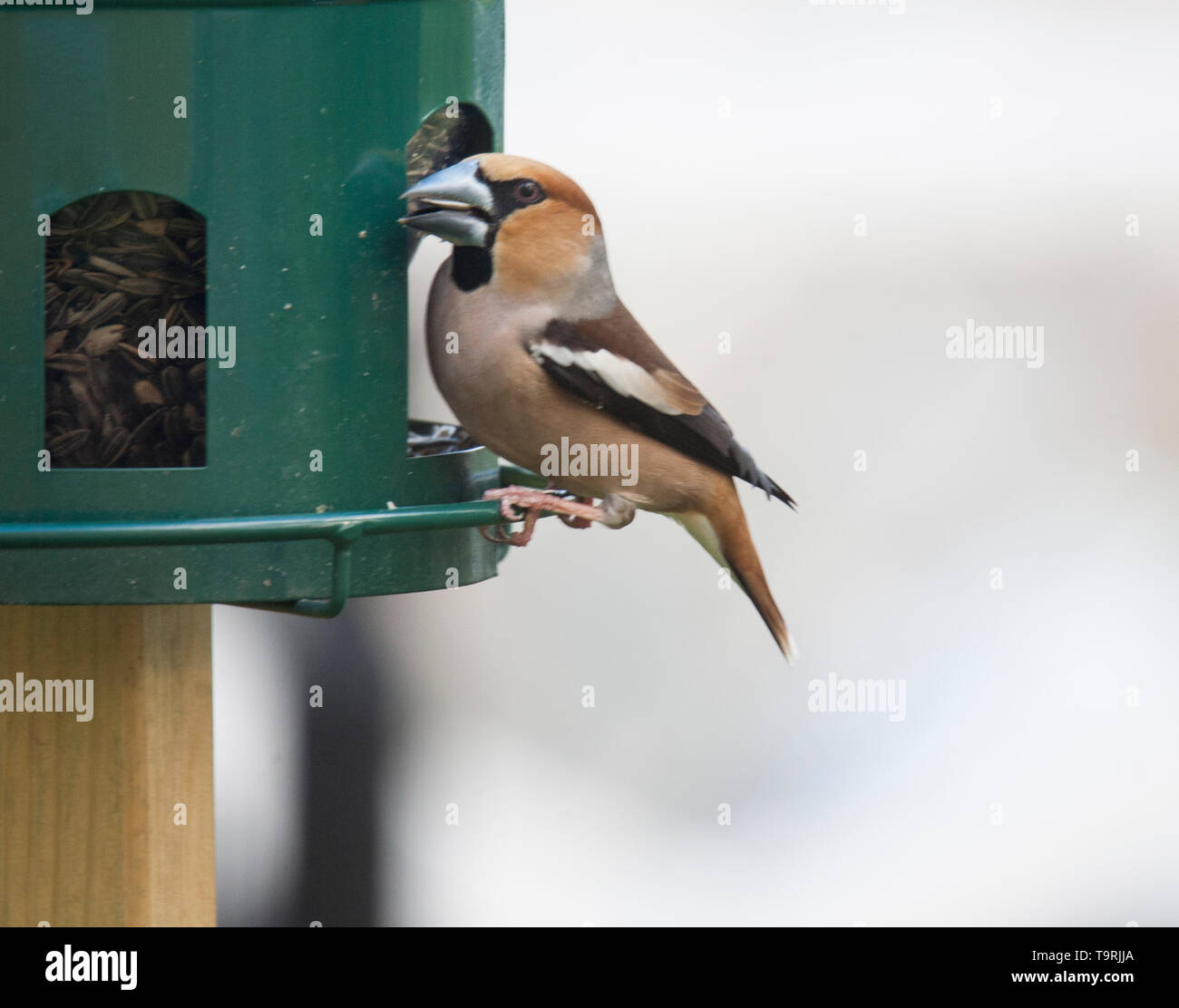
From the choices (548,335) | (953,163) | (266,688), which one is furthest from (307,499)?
(953,163)

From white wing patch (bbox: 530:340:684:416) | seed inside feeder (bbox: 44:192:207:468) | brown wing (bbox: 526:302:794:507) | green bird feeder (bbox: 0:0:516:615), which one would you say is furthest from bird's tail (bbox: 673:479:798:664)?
seed inside feeder (bbox: 44:192:207:468)

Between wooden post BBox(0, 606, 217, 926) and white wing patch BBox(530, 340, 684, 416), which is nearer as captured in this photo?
wooden post BBox(0, 606, 217, 926)

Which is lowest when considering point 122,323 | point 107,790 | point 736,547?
point 107,790

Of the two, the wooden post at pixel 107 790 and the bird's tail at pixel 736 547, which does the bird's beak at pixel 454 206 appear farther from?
the wooden post at pixel 107 790

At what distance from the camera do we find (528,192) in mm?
3455

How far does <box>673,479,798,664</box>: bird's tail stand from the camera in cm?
372

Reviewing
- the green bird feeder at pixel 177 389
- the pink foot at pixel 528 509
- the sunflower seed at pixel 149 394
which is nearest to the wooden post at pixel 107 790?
the green bird feeder at pixel 177 389

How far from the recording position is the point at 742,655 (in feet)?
17.4

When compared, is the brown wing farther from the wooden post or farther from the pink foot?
the wooden post

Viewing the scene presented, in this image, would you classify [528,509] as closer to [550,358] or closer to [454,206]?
[550,358]

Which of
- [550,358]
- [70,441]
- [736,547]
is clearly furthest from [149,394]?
[736,547]

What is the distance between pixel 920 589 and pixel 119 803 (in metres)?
3.01

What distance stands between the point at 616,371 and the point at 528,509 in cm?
36

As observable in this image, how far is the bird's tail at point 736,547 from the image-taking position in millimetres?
3723
